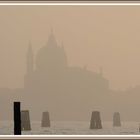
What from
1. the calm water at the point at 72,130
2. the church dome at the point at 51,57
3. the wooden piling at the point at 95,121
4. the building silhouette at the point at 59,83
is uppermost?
the church dome at the point at 51,57

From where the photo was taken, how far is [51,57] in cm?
466

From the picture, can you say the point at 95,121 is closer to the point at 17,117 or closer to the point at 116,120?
the point at 116,120

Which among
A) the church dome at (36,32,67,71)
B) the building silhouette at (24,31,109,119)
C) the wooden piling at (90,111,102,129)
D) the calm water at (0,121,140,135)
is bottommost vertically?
the calm water at (0,121,140,135)

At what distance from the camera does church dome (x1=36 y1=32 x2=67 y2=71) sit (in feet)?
14.9

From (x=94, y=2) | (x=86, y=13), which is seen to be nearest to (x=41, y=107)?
(x=86, y=13)

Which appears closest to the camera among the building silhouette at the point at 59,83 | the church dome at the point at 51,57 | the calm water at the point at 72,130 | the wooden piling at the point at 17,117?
the wooden piling at the point at 17,117

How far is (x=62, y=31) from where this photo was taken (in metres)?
4.38

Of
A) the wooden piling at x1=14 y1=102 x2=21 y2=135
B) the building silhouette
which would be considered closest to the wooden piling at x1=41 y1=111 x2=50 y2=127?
the building silhouette

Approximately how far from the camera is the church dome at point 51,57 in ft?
14.9

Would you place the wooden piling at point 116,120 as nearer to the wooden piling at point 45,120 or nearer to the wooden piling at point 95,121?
the wooden piling at point 95,121

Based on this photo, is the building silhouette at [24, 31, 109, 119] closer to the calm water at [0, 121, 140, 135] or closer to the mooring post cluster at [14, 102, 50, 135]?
the mooring post cluster at [14, 102, 50, 135]

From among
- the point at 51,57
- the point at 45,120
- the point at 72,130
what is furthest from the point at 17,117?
the point at 51,57

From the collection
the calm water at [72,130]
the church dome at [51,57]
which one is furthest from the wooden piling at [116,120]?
the church dome at [51,57]

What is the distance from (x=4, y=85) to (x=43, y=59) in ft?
2.85
